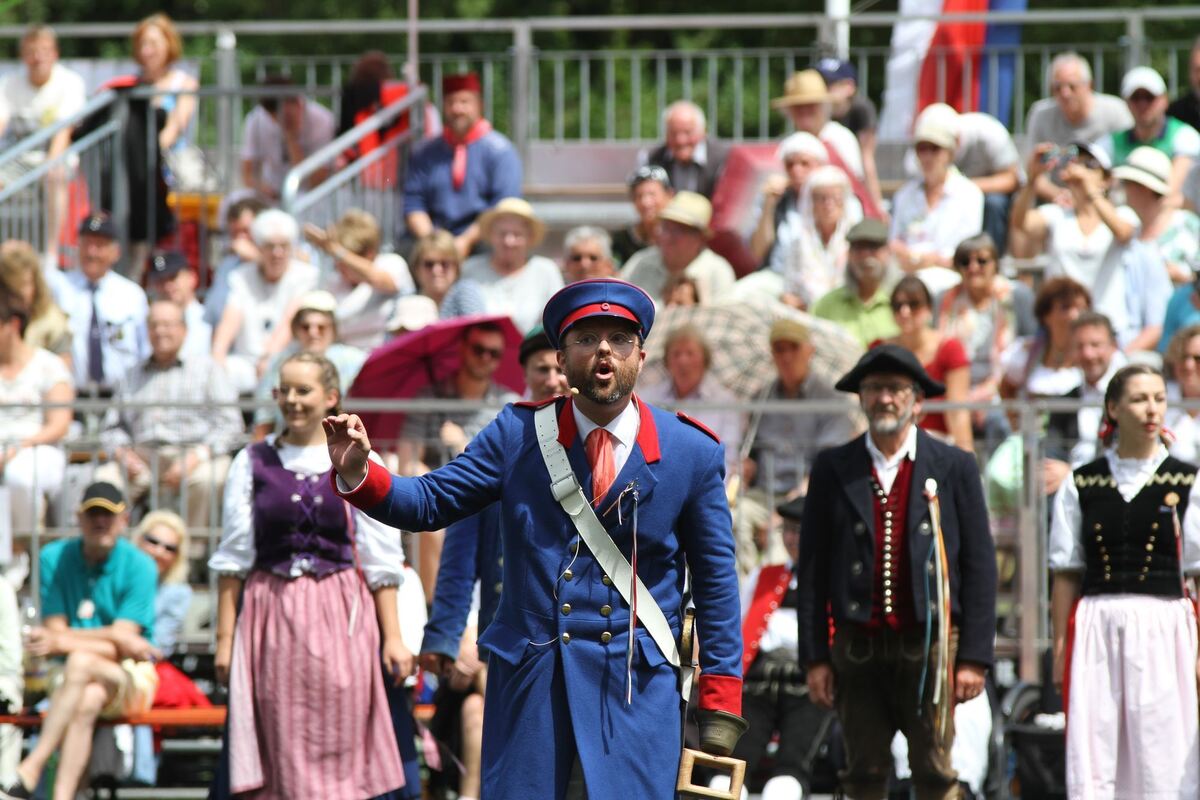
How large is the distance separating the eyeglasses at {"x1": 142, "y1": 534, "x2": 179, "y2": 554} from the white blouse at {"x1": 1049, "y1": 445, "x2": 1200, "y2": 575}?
13.2 feet

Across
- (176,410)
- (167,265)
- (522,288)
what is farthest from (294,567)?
(167,265)

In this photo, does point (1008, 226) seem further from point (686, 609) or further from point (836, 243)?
point (686, 609)

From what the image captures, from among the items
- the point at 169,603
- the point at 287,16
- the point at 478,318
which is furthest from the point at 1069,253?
the point at 287,16

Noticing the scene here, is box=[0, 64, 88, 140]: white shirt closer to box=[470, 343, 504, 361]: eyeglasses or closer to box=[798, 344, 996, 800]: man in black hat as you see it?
box=[470, 343, 504, 361]: eyeglasses

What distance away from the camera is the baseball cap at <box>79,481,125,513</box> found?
939cm

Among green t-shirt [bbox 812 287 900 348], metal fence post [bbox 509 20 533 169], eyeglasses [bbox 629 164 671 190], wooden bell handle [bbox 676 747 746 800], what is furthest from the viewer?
metal fence post [bbox 509 20 533 169]

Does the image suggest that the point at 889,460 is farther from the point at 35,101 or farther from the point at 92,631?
the point at 35,101

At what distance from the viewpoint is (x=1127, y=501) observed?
8141 mm

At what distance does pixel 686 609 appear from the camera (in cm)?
642

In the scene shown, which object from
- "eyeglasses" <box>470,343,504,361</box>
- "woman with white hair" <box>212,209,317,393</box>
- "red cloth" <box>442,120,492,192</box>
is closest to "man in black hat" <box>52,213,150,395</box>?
"woman with white hair" <box>212,209,317,393</box>

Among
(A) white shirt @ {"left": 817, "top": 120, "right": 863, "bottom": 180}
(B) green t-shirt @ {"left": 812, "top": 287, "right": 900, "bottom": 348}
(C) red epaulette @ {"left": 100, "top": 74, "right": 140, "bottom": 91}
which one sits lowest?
(B) green t-shirt @ {"left": 812, "top": 287, "right": 900, "bottom": 348}

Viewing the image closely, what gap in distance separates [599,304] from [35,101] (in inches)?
397

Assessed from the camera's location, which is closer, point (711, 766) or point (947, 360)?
point (711, 766)

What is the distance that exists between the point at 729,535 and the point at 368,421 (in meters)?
3.95
